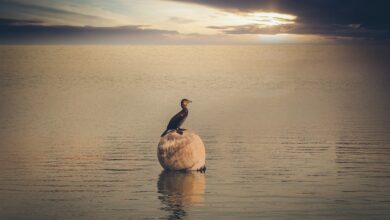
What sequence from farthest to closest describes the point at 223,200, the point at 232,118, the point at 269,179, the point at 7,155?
the point at 232,118 < the point at 7,155 < the point at 269,179 < the point at 223,200

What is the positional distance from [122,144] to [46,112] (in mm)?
25928

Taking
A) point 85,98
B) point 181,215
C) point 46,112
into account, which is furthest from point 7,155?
point 85,98

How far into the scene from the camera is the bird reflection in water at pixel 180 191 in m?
25.7

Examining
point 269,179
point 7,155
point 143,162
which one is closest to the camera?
point 269,179

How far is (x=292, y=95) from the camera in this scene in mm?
94438

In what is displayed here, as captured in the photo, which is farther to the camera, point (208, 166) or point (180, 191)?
point (208, 166)

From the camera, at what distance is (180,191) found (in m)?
28.8

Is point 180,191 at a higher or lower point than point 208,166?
lower

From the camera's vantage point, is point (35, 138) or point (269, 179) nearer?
point (269, 179)

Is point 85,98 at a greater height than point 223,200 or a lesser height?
greater

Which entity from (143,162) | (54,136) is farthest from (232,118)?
Answer: (143,162)

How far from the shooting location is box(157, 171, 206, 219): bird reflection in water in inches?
1011

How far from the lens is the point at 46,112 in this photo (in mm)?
67250

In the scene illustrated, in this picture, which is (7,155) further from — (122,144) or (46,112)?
(46,112)
